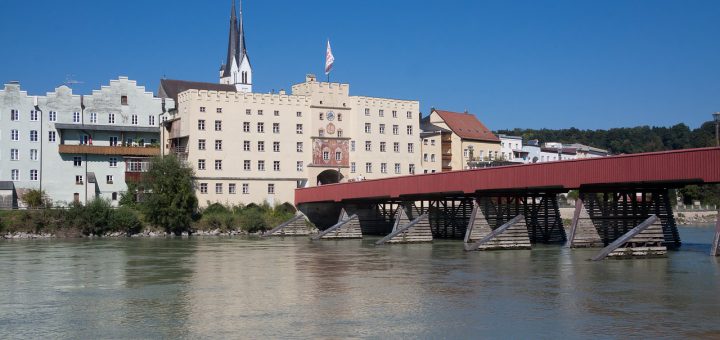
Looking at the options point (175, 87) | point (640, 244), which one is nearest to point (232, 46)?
point (175, 87)

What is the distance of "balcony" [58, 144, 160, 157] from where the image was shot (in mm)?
81000

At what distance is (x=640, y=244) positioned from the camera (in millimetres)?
41781

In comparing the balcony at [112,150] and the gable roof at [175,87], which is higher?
the gable roof at [175,87]

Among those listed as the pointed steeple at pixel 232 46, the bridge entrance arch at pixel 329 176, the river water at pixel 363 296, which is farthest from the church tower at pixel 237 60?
the river water at pixel 363 296

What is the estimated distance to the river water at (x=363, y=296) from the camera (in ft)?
75.2

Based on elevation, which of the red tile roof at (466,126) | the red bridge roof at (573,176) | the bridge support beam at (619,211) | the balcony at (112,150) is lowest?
the bridge support beam at (619,211)

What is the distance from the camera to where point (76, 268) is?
1634 inches

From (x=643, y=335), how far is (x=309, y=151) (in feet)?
223

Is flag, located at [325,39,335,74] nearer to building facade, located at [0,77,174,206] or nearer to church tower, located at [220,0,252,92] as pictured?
building facade, located at [0,77,174,206]

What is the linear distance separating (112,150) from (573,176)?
2050 inches

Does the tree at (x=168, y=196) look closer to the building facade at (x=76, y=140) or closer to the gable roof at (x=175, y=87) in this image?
the building facade at (x=76, y=140)

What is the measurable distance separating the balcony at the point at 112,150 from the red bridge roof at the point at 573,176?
95.4 ft

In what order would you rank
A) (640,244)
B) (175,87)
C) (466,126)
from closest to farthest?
(640,244) < (175,87) < (466,126)

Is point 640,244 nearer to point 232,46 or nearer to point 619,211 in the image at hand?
point 619,211
